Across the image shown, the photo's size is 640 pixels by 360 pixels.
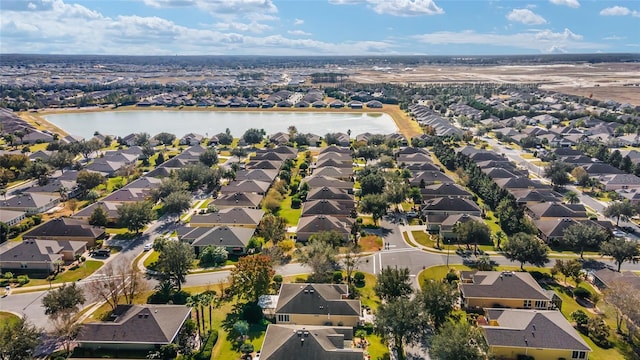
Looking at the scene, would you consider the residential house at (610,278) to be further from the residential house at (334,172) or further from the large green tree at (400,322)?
the residential house at (334,172)

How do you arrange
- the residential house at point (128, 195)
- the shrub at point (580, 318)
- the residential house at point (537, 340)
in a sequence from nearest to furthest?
the residential house at point (537, 340) → the shrub at point (580, 318) → the residential house at point (128, 195)

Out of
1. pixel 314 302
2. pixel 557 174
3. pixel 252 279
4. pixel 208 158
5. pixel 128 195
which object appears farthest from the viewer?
pixel 208 158

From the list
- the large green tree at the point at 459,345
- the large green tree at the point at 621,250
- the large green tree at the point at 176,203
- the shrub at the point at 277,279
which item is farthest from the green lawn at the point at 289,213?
the large green tree at the point at 621,250

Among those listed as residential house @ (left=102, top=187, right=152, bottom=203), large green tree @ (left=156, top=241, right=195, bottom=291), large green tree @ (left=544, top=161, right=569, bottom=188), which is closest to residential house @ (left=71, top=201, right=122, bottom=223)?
residential house @ (left=102, top=187, right=152, bottom=203)

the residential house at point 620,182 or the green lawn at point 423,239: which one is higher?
the residential house at point 620,182

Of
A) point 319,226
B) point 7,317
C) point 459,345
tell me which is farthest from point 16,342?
point 319,226

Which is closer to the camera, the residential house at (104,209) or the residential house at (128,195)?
the residential house at (104,209)

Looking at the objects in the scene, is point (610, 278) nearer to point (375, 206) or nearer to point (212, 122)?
point (375, 206)
